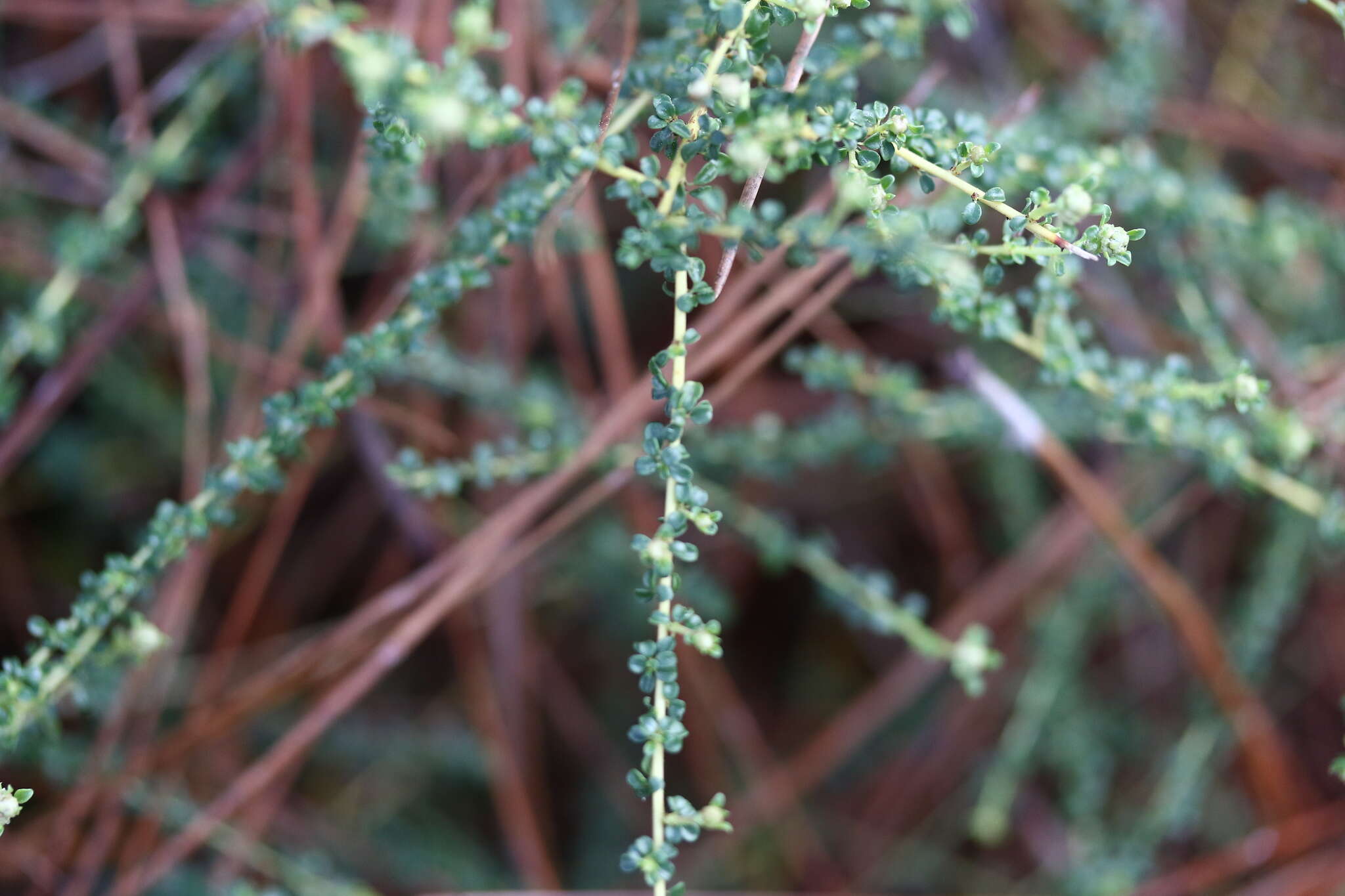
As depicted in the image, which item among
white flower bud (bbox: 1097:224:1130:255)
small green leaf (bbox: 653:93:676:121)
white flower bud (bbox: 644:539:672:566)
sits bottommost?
white flower bud (bbox: 644:539:672:566)

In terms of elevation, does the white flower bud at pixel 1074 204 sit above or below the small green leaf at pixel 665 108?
below

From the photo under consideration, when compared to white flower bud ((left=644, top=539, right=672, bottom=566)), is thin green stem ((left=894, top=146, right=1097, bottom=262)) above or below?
above

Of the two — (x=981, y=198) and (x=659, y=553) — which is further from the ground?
(x=981, y=198)

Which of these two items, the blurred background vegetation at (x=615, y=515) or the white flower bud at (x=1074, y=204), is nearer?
the white flower bud at (x=1074, y=204)

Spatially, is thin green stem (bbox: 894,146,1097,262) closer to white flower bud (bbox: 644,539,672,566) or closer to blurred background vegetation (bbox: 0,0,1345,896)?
white flower bud (bbox: 644,539,672,566)

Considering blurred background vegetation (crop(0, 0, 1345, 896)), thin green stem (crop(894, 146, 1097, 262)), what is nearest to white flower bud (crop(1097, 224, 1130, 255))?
thin green stem (crop(894, 146, 1097, 262))

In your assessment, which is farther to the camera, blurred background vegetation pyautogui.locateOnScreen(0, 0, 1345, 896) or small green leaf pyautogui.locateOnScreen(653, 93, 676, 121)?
blurred background vegetation pyautogui.locateOnScreen(0, 0, 1345, 896)

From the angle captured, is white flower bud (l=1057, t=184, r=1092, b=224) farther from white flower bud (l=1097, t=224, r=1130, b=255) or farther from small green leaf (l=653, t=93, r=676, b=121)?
small green leaf (l=653, t=93, r=676, b=121)

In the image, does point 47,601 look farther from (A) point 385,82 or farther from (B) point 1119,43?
(B) point 1119,43

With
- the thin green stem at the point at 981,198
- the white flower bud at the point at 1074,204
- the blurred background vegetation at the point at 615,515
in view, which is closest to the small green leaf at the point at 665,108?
the thin green stem at the point at 981,198

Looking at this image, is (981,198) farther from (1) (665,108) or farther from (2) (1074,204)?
(1) (665,108)

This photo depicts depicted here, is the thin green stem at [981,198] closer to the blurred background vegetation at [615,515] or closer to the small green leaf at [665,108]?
the small green leaf at [665,108]

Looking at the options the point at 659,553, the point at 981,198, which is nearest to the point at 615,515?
the point at 659,553
